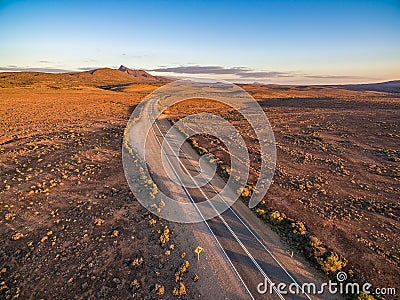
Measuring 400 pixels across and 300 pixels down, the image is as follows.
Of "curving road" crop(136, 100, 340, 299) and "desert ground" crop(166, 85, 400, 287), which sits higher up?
"desert ground" crop(166, 85, 400, 287)

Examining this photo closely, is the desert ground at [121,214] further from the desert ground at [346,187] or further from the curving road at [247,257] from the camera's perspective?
the curving road at [247,257]

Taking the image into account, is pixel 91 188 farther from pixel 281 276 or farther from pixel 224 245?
pixel 281 276

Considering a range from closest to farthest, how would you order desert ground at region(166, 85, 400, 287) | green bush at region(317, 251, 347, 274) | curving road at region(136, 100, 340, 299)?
curving road at region(136, 100, 340, 299), green bush at region(317, 251, 347, 274), desert ground at region(166, 85, 400, 287)

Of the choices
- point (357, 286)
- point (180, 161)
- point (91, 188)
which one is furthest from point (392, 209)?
point (91, 188)

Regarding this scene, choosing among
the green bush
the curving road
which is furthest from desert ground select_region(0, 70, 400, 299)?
the curving road

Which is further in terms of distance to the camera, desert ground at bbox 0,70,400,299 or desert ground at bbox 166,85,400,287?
desert ground at bbox 166,85,400,287

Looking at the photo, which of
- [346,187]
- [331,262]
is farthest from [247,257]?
[346,187]

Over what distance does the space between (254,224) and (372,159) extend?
56.8 ft

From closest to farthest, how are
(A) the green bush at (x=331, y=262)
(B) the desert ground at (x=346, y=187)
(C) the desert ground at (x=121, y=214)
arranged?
(C) the desert ground at (x=121, y=214) < (A) the green bush at (x=331, y=262) < (B) the desert ground at (x=346, y=187)

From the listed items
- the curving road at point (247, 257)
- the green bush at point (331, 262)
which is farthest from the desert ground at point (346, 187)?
the curving road at point (247, 257)

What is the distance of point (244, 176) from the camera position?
19.8 m

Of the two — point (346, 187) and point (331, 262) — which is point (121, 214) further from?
point (346, 187)

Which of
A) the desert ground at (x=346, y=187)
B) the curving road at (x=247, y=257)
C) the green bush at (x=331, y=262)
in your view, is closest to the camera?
the curving road at (x=247, y=257)

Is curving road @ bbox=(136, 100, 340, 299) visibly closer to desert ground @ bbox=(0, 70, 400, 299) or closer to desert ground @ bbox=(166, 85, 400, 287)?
desert ground @ bbox=(0, 70, 400, 299)
